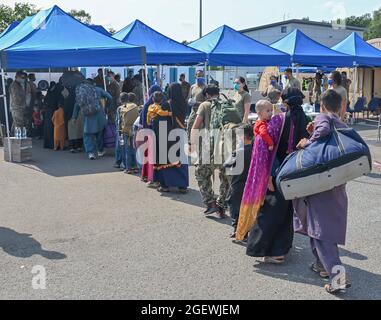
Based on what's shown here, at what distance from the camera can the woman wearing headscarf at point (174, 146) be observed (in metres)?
7.31

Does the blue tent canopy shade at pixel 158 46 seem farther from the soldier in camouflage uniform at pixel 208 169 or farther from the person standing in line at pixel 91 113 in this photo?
the soldier in camouflage uniform at pixel 208 169

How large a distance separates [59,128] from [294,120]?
336 inches

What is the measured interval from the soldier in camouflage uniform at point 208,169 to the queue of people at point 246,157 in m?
0.01

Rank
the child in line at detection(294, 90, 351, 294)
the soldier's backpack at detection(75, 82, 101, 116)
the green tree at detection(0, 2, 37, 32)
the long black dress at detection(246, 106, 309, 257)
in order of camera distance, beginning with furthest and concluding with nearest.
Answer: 1. the green tree at detection(0, 2, 37, 32)
2. the soldier's backpack at detection(75, 82, 101, 116)
3. the long black dress at detection(246, 106, 309, 257)
4. the child in line at detection(294, 90, 351, 294)

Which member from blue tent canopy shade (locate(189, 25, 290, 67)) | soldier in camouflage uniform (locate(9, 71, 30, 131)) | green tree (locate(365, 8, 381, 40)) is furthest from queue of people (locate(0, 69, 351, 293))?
green tree (locate(365, 8, 381, 40))

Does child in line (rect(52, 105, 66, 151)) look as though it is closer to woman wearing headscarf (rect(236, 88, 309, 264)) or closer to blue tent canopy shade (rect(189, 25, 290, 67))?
blue tent canopy shade (rect(189, 25, 290, 67))

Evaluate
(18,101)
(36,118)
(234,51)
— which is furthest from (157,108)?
(36,118)

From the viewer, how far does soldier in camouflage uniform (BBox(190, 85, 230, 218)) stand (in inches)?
237

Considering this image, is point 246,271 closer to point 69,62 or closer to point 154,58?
point 69,62

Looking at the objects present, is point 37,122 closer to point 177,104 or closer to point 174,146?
point 174,146

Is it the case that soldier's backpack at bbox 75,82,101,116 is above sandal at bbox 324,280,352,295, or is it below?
above

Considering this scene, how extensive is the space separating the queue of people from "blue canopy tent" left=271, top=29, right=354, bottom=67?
5.94 metres

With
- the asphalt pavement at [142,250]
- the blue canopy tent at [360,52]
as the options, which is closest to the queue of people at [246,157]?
the asphalt pavement at [142,250]

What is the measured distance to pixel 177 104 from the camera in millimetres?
7285
